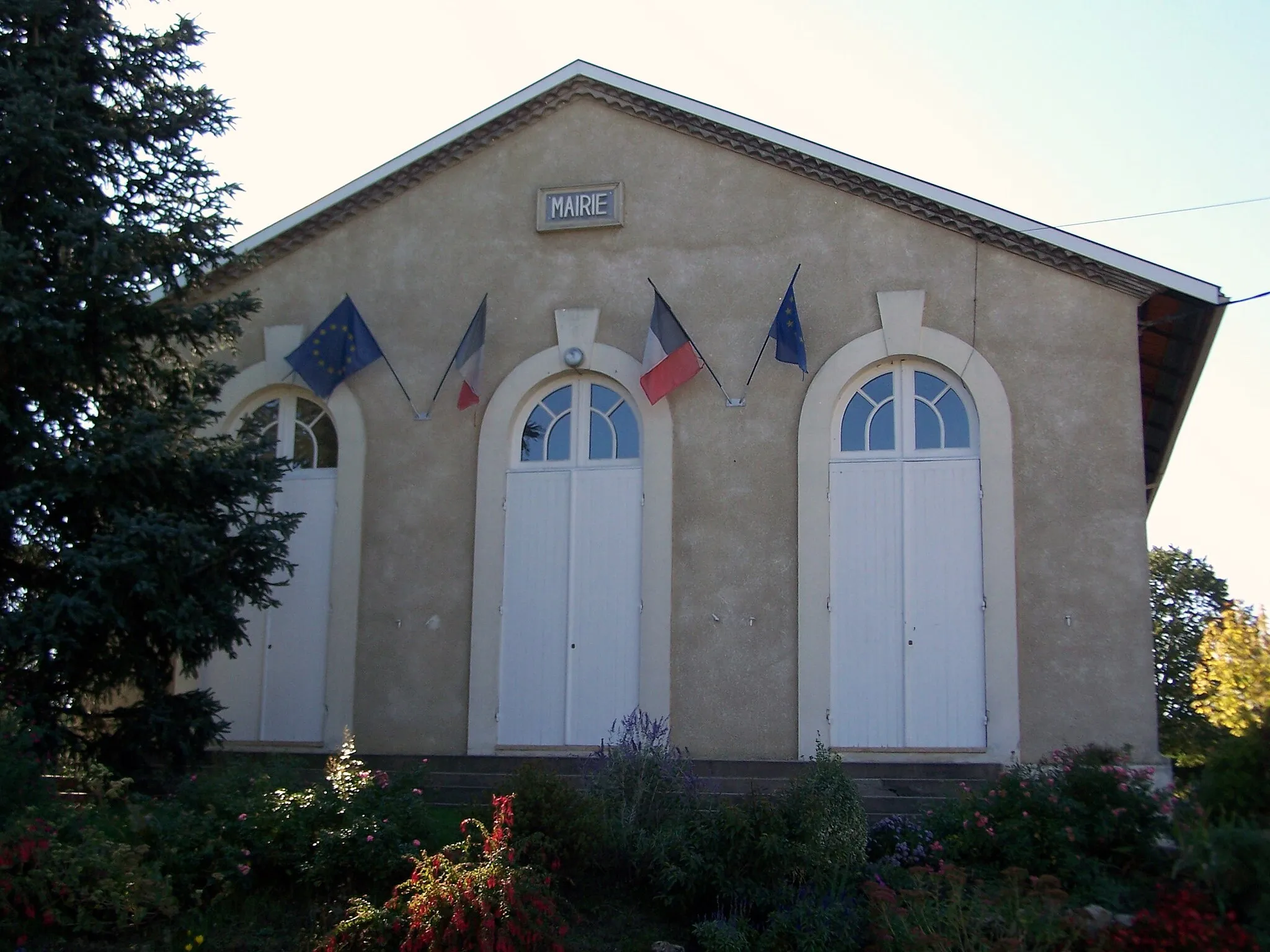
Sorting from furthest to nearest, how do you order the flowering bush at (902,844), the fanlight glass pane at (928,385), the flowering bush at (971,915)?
the fanlight glass pane at (928,385) → the flowering bush at (902,844) → the flowering bush at (971,915)

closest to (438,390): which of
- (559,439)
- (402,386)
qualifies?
(402,386)

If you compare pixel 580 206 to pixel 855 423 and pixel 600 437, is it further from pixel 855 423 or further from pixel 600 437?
pixel 855 423

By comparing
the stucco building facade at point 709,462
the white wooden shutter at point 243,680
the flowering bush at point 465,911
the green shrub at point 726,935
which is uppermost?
the stucco building facade at point 709,462

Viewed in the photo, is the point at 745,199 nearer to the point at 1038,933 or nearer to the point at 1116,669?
the point at 1116,669

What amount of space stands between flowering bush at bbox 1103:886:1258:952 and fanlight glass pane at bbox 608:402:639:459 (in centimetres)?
725

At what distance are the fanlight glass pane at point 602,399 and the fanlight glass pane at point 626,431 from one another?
3.5 inches

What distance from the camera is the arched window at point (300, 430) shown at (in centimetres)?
→ 1457

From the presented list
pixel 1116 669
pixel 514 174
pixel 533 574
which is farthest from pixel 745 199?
pixel 1116 669

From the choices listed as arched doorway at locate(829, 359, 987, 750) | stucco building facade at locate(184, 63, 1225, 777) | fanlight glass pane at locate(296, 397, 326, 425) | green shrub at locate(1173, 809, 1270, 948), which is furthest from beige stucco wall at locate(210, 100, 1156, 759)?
green shrub at locate(1173, 809, 1270, 948)

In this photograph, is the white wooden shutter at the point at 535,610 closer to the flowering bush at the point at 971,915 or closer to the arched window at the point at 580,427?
the arched window at the point at 580,427

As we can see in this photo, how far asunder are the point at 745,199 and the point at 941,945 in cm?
848

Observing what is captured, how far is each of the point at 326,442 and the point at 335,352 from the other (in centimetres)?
105

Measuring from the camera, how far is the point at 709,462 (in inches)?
524

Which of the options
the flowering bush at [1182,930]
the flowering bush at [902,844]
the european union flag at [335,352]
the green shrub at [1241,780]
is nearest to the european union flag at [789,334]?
the european union flag at [335,352]
